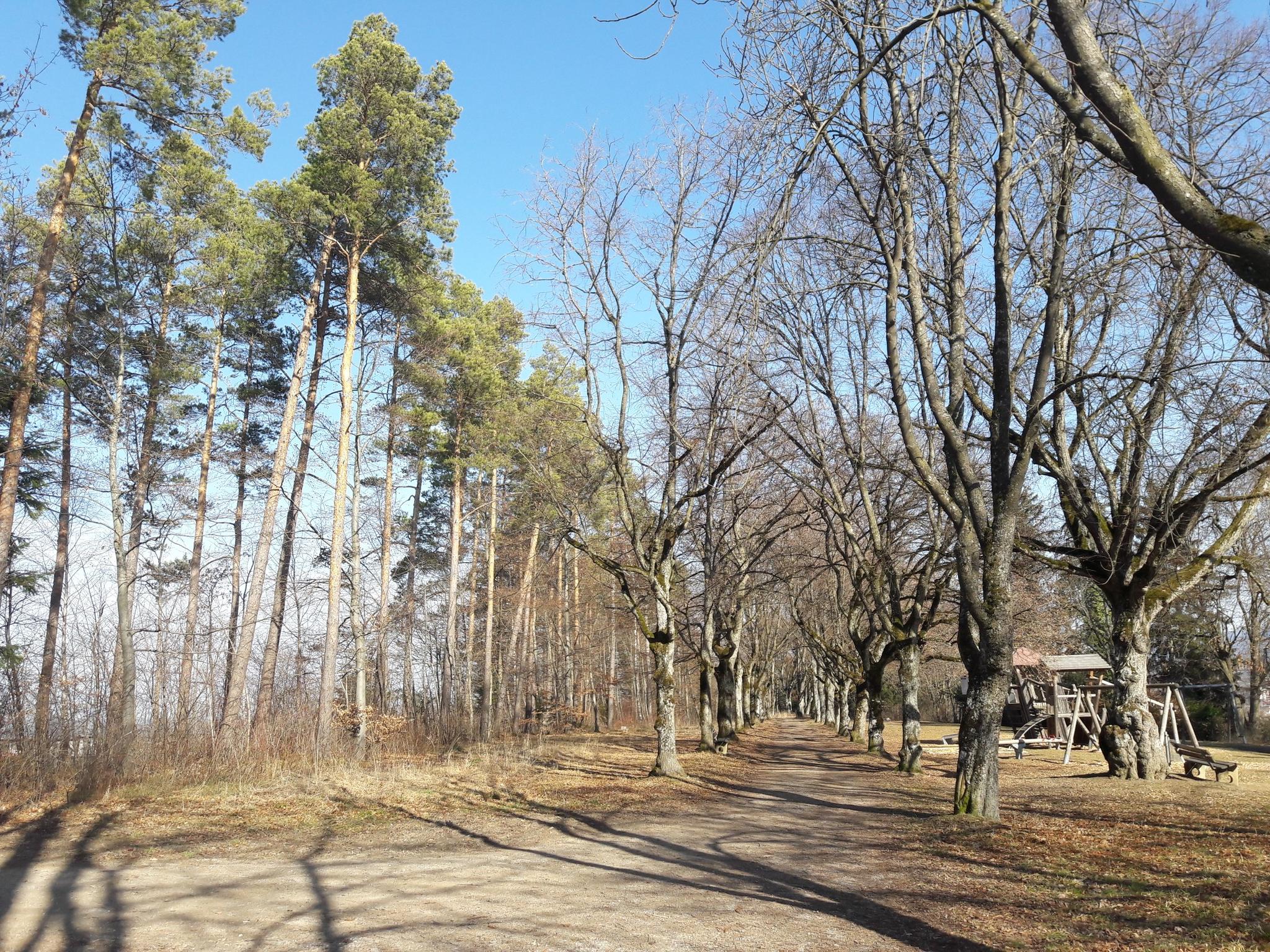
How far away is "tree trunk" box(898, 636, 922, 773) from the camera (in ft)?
55.1

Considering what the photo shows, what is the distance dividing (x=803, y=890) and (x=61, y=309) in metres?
15.4

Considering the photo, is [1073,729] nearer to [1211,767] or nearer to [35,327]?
[1211,767]

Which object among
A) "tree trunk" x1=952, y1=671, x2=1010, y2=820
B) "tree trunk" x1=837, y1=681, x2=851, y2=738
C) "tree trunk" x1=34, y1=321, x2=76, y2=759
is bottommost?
"tree trunk" x1=837, y1=681, x2=851, y2=738

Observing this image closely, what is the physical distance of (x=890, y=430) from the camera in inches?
860

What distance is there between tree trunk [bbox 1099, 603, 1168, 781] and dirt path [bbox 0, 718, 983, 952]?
21.7 ft

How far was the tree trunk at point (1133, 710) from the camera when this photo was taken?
45.9 ft

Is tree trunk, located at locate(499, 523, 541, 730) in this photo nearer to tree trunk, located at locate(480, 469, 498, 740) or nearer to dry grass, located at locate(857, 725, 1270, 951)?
tree trunk, located at locate(480, 469, 498, 740)

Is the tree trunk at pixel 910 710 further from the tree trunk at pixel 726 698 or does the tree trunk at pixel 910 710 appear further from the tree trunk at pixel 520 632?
the tree trunk at pixel 520 632

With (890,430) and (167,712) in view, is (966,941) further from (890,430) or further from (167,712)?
(890,430)

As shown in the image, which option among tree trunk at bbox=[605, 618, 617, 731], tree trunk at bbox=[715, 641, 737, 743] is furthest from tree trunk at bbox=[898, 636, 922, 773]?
tree trunk at bbox=[605, 618, 617, 731]

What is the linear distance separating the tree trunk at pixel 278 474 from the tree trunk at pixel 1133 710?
1618 centimetres

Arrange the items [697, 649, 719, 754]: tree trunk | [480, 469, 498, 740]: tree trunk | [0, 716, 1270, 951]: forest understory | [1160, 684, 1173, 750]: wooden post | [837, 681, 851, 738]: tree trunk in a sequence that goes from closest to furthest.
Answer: [0, 716, 1270, 951]: forest understory, [1160, 684, 1173, 750]: wooden post, [697, 649, 719, 754]: tree trunk, [480, 469, 498, 740]: tree trunk, [837, 681, 851, 738]: tree trunk

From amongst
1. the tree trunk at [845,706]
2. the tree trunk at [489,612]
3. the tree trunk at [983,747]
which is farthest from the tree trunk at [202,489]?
the tree trunk at [845,706]

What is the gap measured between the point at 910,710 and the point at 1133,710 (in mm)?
4462
